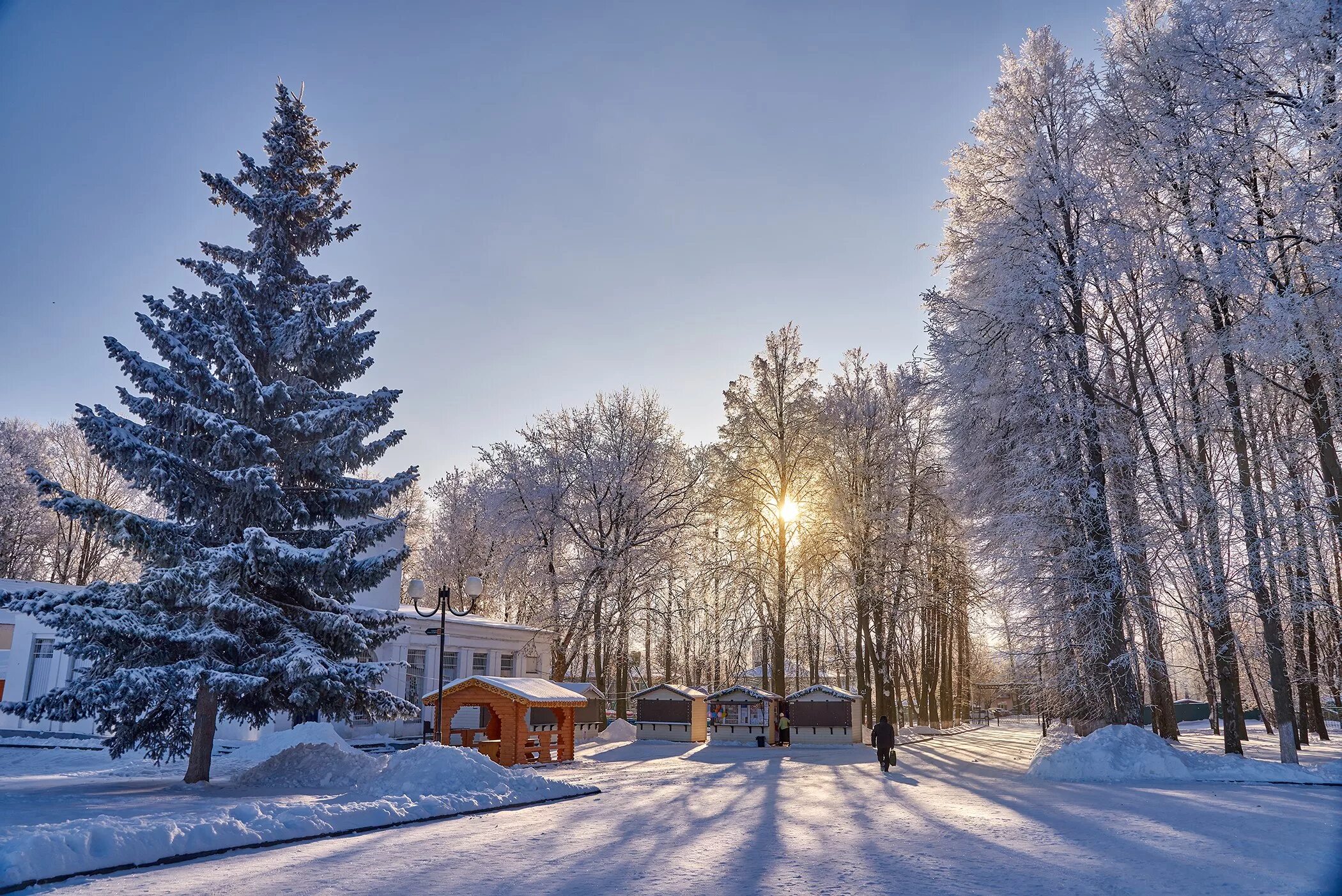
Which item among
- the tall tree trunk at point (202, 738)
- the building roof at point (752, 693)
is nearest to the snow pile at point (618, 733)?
the building roof at point (752, 693)

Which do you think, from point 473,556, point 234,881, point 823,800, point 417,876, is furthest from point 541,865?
point 473,556

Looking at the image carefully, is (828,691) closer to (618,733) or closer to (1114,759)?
(618,733)

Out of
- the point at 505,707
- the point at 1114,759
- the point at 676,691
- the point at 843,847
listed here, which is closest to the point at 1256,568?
the point at 1114,759

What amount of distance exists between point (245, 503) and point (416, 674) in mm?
17604

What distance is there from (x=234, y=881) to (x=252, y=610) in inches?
327

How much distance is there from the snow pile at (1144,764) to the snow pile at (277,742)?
54.9 feet

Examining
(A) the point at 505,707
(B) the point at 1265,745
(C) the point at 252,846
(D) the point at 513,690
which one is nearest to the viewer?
(C) the point at 252,846

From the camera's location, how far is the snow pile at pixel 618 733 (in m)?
37.2

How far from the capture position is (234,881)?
821cm

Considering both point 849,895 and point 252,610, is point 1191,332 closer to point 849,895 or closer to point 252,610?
point 849,895

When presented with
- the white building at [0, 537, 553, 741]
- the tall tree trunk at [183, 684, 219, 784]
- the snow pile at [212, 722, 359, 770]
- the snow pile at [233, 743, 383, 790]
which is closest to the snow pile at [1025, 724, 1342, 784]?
the snow pile at [233, 743, 383, 790]

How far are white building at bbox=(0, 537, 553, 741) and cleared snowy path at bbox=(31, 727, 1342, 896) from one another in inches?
461

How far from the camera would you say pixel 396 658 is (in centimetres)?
3094

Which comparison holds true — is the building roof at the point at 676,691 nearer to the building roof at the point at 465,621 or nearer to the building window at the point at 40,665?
the building roof at the point at 465,621
